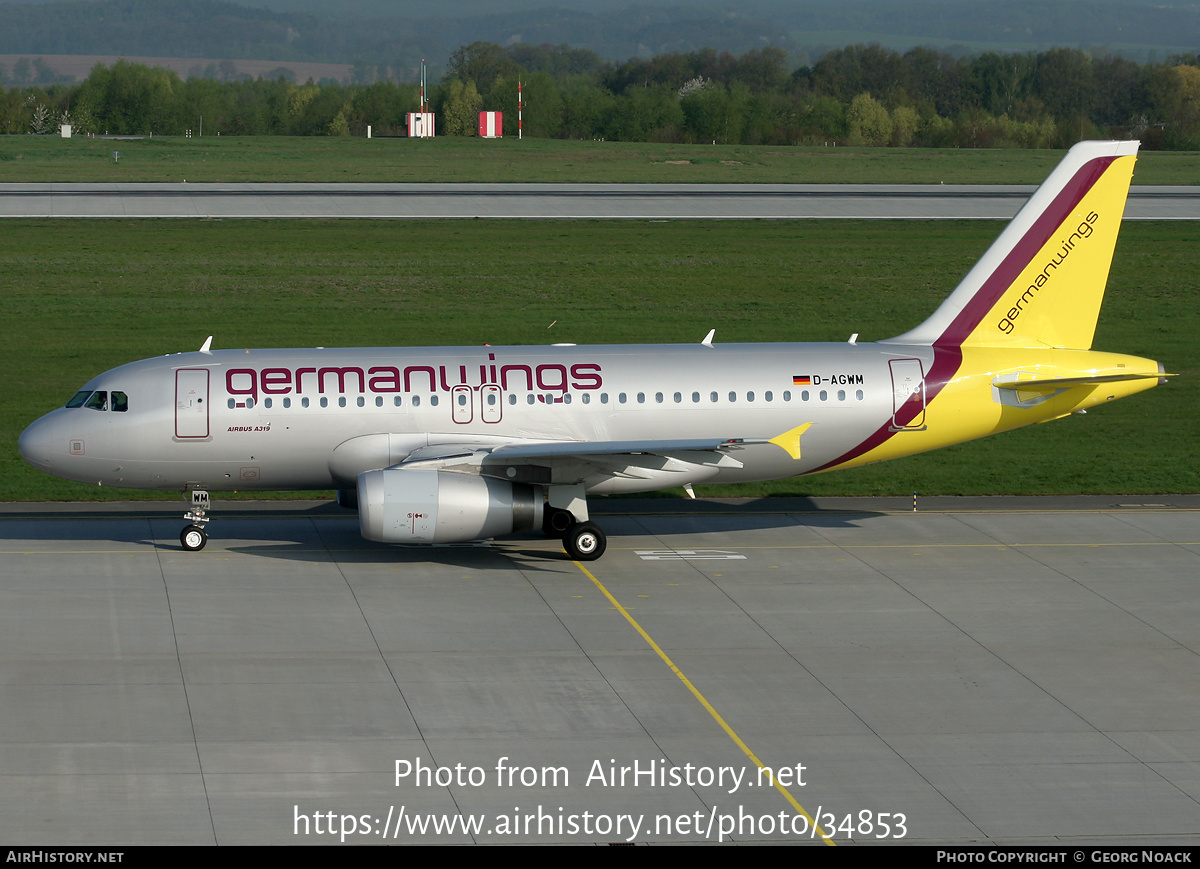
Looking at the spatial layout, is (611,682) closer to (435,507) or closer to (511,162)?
(435,507)

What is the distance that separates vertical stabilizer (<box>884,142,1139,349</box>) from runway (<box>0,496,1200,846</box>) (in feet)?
13.9

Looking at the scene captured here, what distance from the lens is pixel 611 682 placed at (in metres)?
21.4

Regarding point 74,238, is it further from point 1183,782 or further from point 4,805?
point 1183,782

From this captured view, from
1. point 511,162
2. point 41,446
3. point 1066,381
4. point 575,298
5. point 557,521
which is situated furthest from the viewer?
point 511,162

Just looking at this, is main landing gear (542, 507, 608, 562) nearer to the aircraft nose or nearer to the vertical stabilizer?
the vertical stabilizer

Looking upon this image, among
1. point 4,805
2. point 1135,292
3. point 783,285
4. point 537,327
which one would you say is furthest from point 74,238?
point 4,805

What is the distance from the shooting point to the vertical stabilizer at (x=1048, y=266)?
30016mm

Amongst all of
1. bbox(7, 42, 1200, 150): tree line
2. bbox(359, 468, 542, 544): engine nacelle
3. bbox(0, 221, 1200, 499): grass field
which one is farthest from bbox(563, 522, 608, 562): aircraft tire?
bbox(7, 42, 1200, 150): tree line

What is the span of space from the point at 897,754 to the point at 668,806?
3484 mm

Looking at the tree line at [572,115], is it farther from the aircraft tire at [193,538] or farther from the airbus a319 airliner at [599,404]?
the aircraft tire at [193,538]

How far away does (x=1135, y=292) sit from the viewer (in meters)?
60.2

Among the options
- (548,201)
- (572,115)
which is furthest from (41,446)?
(572,115)

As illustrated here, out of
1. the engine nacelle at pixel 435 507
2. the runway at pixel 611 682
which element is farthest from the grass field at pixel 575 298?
the engine nacelle at pixel 435 507

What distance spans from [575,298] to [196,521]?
101 ft
